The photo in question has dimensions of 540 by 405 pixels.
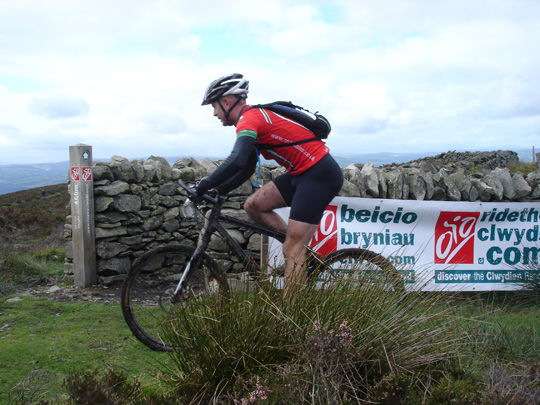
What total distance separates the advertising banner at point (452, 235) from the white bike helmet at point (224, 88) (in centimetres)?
209

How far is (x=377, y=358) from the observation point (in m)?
2.74

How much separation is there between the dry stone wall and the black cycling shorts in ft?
7.28

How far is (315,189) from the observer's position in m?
3.96

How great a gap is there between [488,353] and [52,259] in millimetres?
8187

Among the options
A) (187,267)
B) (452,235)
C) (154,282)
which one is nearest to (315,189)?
(187,267)

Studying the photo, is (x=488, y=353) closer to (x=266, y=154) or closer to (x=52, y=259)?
(x=266, y=154)

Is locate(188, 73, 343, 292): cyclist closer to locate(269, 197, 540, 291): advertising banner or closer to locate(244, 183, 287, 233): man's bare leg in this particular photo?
locate(244, 183, 287, 233): man's bare leg

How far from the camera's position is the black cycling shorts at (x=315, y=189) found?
3951mm

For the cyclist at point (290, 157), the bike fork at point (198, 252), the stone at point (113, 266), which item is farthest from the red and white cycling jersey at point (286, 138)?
the stone at point (113, 266)

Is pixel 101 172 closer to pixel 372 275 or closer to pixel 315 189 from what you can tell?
pixel 315 189

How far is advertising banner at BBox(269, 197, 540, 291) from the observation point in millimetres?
5961

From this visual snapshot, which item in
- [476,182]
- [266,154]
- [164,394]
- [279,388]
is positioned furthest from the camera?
[476,182]

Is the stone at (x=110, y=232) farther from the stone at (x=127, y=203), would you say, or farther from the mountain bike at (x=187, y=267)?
the mountain bike at (x=187, y=267)

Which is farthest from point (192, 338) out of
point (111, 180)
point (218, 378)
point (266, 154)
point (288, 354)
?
point (111, 180)
